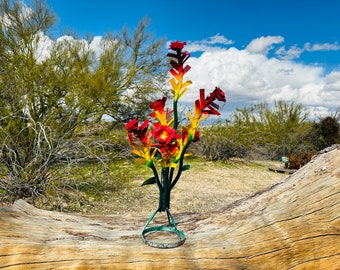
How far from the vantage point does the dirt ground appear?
6079 millimetres

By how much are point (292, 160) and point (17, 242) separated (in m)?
11.2

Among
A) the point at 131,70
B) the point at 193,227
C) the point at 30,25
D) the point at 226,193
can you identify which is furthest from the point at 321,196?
the point at 131,70

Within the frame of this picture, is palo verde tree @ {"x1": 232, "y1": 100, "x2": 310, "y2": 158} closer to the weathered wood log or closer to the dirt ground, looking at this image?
the dirt ground

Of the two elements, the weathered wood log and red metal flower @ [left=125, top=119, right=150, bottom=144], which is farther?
red metal flower @ [left=125, top=119, right=150, bottom=144]

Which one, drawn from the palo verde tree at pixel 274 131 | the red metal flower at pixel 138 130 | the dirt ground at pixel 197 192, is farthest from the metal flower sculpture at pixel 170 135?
the palo verde tree at pixel 274 131

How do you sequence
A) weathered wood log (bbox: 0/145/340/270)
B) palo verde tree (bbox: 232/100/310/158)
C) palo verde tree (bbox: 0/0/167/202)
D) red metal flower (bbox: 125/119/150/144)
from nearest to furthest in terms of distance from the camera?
weathered wood log (bbox: 0/145/340/270)
red metal flower (bbox: 125/119/150/144)
palo verde tree (bbox: 0/0/167/202)
palo verde tree (bbox: 232/100/310/158)

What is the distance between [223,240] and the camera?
6.55 feet

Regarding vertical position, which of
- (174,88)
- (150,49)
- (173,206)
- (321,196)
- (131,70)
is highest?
(150,49)

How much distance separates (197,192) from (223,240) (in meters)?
5.51

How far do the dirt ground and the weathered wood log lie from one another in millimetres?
2337

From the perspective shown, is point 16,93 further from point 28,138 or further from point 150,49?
point 150,49

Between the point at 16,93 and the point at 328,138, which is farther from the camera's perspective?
the point at 328,138

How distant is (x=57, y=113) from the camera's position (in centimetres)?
760

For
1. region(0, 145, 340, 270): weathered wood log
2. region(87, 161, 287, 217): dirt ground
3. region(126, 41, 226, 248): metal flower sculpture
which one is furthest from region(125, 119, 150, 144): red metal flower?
region(87, 161, 287, 217): dirt ground
